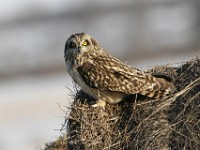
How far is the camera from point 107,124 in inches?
301

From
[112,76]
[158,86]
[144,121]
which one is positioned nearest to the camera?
[144,121]

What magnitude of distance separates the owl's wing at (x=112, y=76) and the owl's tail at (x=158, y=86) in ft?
0.21

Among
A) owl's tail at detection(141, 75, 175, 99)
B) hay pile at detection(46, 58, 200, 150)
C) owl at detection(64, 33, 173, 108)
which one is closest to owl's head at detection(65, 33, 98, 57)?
owl at detection(64, 33, 173, 108)

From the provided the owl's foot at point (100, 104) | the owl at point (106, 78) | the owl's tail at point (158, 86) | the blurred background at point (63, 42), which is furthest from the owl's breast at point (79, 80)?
the blurred background at point (63, 42)

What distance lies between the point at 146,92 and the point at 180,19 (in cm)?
1542

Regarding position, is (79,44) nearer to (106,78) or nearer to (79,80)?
(79,80)

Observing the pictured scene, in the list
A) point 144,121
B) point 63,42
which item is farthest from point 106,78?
point 63,42

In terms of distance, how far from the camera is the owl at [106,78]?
308 inches


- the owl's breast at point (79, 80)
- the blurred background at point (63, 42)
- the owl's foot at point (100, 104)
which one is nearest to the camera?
the owl's foot at point (100, 104)

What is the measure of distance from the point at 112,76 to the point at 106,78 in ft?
0.20

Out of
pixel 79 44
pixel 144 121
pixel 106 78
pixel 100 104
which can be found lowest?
pixel 144 121

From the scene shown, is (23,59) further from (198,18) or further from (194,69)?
(194,69)

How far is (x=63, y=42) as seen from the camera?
23.1m

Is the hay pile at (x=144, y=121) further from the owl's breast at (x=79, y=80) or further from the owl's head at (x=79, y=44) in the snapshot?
the owl's head at (x=79, y=44)
